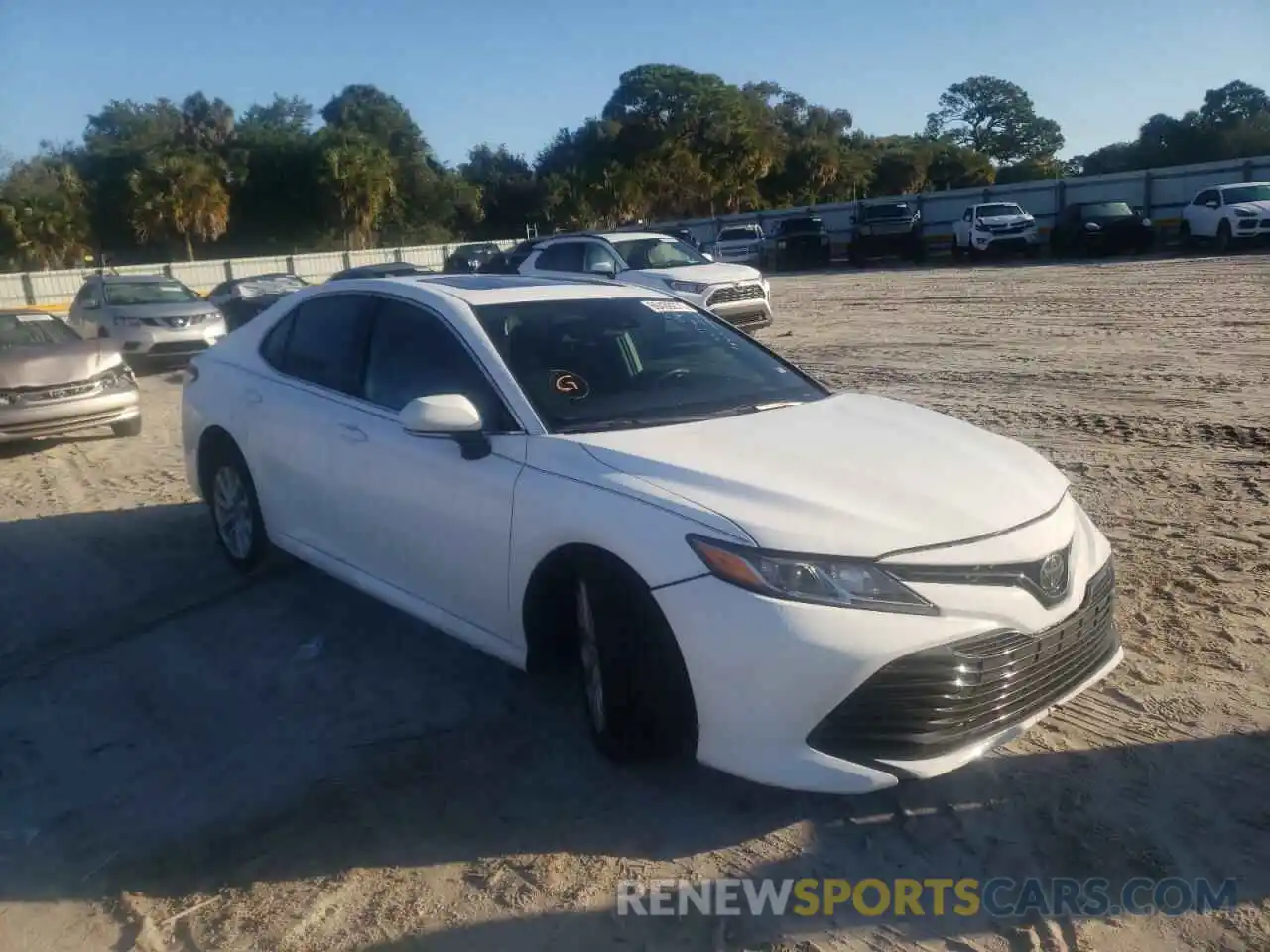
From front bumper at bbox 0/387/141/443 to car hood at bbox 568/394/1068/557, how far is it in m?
7.89

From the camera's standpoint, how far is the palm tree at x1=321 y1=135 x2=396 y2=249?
174 ft

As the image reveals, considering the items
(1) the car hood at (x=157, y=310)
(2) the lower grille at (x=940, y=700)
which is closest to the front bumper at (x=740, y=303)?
(1) the car hood at (x=157, y=310)

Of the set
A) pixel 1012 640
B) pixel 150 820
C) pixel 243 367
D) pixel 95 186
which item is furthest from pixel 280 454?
pixel 95 186

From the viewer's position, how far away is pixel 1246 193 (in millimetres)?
27844

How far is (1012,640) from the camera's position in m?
3.39

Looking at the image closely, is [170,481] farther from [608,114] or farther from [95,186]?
[608,114]

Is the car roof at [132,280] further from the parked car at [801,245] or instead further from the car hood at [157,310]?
the parked car at [801,245]

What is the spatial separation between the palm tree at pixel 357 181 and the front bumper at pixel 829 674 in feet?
175

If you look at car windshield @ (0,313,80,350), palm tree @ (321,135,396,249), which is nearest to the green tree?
palm tree @ (321,135,396,249)

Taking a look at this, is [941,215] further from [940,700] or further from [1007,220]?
[940,700]

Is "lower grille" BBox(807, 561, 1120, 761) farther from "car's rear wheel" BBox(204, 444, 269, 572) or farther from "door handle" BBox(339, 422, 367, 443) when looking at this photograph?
"car's rear wheel" BBox(204, 444, 269, 572)

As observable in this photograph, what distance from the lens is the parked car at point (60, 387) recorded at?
33.2ft

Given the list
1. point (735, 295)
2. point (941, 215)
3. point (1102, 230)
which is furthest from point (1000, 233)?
point (735, 295)

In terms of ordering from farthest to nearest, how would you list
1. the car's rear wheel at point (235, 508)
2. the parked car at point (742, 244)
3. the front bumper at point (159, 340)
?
the parked car at point (742, 244), the front bumper at point (159, 340), the car's rear wheel at point (235, 508)
